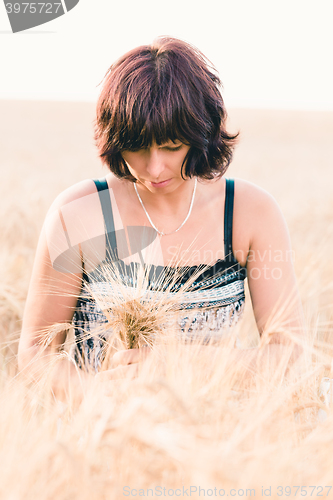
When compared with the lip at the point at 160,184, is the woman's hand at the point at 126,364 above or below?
below

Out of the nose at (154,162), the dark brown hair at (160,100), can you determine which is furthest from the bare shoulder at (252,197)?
the nose at (154,162)

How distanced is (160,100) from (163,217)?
0.41 meters

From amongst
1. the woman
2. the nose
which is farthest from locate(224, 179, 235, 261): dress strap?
the nose

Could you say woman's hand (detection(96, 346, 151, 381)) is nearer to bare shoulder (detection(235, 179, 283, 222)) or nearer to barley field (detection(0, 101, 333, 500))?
barley field (detection(0, 101, 333, 500))

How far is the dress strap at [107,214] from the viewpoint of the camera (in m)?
1.17

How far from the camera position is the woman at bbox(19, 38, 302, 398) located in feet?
3.19

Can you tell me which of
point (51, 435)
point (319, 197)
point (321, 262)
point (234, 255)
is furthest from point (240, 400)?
point (319, 197)

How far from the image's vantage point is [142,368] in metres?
0.65

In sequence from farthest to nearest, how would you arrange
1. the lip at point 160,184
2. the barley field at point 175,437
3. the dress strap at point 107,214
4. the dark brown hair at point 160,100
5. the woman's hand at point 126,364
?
the dress strap at point 107,214, the lip at point 160,184, the dark brown hair at point 160,100, the woman's hand at point 126,364, the barley field at point 175,437

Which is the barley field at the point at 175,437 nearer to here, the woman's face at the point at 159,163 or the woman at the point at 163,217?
the woman at the point at 163,217

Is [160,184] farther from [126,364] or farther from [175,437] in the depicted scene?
[175,437]

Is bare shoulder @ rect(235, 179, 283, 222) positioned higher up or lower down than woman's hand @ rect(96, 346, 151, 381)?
higher up

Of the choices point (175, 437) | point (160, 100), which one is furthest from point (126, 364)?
point (160, 100)

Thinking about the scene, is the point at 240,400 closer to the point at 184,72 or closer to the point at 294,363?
the point at 294,363
